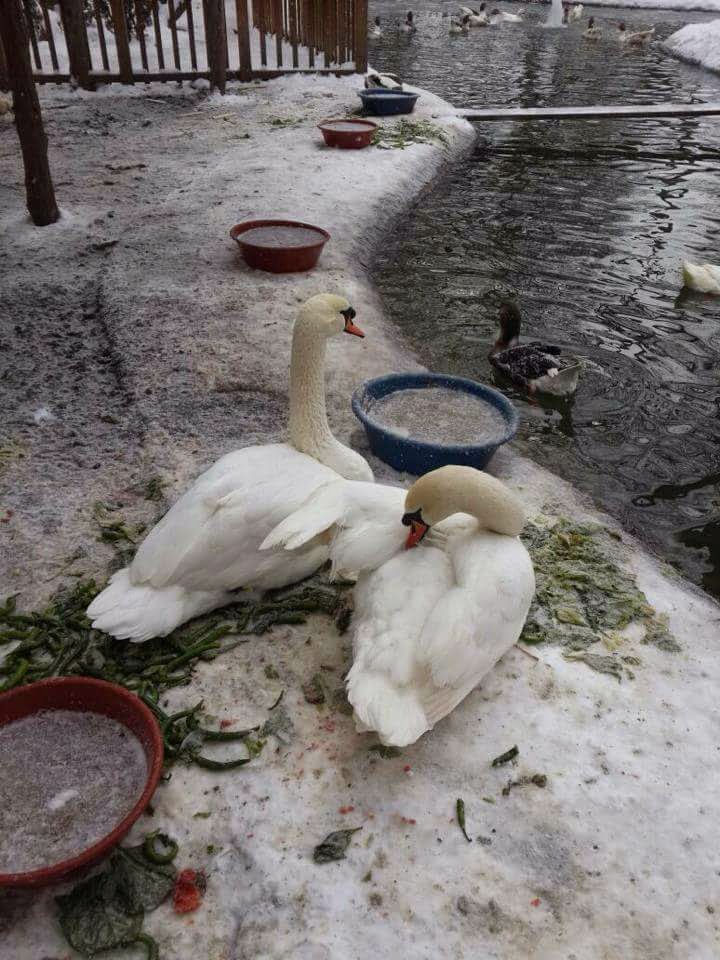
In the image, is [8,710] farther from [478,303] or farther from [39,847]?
[478,303]

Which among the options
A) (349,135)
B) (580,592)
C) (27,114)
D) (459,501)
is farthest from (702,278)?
(27,114)

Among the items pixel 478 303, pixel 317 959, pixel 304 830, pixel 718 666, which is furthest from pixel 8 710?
pixel 478 303

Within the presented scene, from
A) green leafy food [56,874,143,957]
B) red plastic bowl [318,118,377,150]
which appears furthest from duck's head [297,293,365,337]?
red plastic bowl [318,118,377,150]

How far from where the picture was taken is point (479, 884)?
2.21 meters

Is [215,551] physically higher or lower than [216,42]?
lower

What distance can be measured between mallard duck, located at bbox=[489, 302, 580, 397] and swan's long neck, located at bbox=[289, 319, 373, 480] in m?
2.19

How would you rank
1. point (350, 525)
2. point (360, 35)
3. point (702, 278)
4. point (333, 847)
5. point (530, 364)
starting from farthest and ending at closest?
1. point (360, 35)
2. point (702, 278)
3. point (530, 364)
4. point (350, 525)
5. point (333, 847)

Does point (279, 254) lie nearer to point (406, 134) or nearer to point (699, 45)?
point (406, 134)

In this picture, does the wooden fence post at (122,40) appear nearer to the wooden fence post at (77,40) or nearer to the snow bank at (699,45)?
the wooden fence post at (77,40)

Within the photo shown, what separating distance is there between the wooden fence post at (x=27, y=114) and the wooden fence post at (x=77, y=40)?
605 cm

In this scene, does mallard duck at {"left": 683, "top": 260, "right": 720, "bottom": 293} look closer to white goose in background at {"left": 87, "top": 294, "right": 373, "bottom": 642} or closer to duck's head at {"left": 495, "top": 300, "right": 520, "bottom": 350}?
duck's head at {"left": 495, "top": 300, "right": 520, "bottom": 350}

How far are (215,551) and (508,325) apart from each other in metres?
3.68

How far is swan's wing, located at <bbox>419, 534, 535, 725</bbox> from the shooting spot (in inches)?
97.3

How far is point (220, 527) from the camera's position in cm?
290
